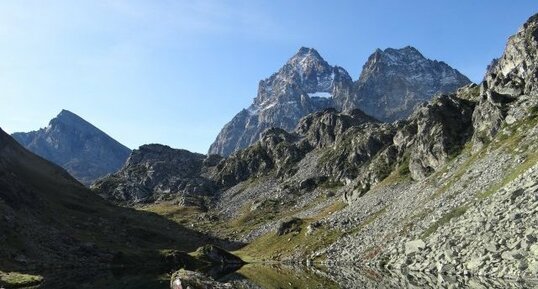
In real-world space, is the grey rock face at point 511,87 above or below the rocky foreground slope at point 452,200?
above

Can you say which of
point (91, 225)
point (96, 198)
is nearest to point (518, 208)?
point (91, 225)

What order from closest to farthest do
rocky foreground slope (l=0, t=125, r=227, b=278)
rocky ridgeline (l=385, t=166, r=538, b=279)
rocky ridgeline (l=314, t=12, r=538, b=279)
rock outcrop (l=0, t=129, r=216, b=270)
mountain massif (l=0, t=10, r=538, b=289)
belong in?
rocky ridgeline (l=385, t=166, r=538, b=279) < rocky ridgeline (l=314, t=12, r=538, b=279) < mountain massif (l=0, t=10, r=538, b=289) < rocky foreground slope (l=0, t=125, r=227, b=278) < rock outcrop (l=0, t=129, r=216, b=270)

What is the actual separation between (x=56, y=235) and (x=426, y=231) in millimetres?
84509

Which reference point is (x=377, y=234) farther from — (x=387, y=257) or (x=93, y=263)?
(x=93, y=263)

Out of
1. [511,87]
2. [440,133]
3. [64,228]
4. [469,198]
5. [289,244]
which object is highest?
[511,87]

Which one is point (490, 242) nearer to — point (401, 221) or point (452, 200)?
point (452, 200)

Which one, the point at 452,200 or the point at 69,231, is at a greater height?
the point at 69,231

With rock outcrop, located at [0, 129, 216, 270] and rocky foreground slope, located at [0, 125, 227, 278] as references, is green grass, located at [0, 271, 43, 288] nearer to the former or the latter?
rock outcrop, located at [0, 129, 216, 270]

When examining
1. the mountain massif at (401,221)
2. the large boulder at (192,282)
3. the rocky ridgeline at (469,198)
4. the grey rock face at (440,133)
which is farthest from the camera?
the grey rock face at (440,133)

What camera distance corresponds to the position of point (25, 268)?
95.4m

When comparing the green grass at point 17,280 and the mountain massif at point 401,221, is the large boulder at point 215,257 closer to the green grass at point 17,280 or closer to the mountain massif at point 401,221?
the mountain massif at point 401,221


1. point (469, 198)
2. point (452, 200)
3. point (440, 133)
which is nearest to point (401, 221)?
point (452, 200)

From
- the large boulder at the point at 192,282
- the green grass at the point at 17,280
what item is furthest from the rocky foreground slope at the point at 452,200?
the green grass at the point at 17,280

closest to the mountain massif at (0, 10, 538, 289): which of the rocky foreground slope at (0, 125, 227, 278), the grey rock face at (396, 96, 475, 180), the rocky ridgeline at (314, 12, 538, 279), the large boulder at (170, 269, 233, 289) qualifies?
the large boulder at (170, 269, 233, 289)
